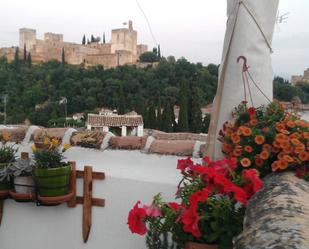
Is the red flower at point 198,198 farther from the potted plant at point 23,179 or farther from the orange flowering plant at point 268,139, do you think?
the potted plant at point 23,179

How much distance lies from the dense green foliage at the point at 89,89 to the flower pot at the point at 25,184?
85.6 feet

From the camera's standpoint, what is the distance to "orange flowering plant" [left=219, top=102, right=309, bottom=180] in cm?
124

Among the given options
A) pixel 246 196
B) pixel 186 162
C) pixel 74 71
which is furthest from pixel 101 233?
pixel 74 71

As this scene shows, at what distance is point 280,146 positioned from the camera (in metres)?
1.27

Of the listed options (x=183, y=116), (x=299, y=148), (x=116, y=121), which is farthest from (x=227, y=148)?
(x=183, y=116)

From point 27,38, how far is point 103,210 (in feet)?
207

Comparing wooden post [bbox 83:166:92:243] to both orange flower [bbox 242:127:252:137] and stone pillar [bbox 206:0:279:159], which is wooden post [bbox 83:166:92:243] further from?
orange flower [bbox 242:127:252:137]

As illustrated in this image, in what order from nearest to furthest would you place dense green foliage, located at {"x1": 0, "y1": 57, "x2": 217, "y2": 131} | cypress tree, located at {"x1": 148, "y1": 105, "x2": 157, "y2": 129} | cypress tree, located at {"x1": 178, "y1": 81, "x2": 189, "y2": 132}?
cypress tree, located at {"x1": 178, "y1": 81, "x2": 189, "y2": 132}, cypress tree, located at {"x1": 148, "y1": 105, "x2": 157, "y2": 129}, dense green foliage, located at {"x1": 0, "y1": 57, "x2": 217, "y2": 131}

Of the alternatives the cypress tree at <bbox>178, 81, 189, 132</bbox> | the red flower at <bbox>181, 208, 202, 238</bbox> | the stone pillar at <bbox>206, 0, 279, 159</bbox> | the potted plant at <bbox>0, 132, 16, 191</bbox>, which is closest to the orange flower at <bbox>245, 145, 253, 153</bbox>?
the stone pillar at <bbox>206, 0, 279, 159</bbox>

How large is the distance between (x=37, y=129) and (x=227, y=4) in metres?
1.47

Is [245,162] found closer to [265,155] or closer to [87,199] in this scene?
[265,155]

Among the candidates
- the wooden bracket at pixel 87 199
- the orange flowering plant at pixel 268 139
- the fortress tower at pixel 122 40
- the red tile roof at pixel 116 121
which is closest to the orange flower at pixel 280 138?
the orange flowering plant at pixel 268 139

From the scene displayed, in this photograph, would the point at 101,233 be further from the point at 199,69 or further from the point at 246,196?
the point at 199,69

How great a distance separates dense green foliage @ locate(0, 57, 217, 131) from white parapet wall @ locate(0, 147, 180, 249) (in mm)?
25909
